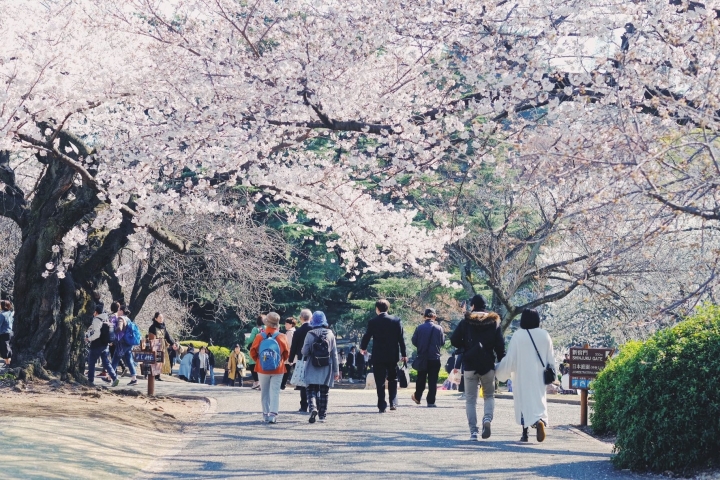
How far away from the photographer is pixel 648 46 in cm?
1065

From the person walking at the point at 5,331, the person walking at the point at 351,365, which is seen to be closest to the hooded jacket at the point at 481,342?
the person walking at the point at 5,331

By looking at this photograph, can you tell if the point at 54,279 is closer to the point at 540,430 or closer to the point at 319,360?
the point at 319,360

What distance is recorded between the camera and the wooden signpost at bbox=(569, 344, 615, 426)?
13.7m

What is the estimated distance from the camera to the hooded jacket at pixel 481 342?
11562 millimetres

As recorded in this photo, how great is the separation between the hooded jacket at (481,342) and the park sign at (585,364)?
7.97 feet

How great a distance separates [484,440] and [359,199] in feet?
20.4

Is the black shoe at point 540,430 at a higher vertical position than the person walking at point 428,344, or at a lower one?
lower

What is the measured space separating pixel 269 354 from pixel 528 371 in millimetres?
3669

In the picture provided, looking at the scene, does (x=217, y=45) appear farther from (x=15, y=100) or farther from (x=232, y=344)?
→ (x=232, y=344)

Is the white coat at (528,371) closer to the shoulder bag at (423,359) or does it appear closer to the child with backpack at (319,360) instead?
the child with backpack at (319,360)

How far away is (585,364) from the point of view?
45.3ft

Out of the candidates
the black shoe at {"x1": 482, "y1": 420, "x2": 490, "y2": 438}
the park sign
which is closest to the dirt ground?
the black shoe at {"x1": 482, "y1": 420, "x2": 490, "y2": 438}

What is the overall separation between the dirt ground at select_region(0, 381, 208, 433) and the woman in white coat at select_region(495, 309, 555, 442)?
14.8 feet

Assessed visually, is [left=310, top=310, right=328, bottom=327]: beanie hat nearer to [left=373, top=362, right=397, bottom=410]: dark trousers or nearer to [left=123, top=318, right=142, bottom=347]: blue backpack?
[left=373, top=362, right=397, bottom=410]: dark trousers
